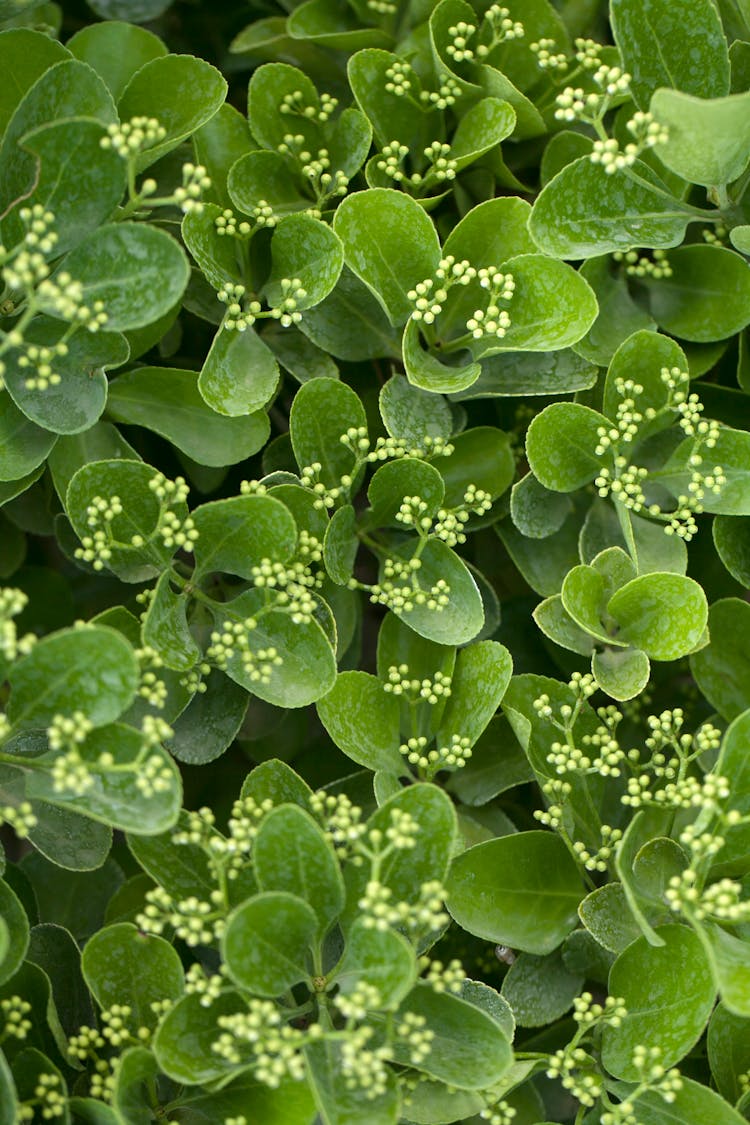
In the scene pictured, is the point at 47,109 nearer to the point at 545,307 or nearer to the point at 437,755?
the point at 545,307

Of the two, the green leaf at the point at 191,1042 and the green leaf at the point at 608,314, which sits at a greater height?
the green leaf at the point at 608,314

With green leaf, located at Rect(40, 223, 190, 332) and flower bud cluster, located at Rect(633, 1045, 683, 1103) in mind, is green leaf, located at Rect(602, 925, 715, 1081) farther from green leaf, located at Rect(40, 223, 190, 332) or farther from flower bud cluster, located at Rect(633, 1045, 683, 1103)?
green leaf, located at Rect(40, 223, 190, 332)

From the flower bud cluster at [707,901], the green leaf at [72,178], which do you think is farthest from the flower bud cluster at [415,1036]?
the green leaf at [72,178]

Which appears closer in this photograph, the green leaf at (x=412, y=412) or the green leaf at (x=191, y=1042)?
the green leaf at (x=191, y=1042)

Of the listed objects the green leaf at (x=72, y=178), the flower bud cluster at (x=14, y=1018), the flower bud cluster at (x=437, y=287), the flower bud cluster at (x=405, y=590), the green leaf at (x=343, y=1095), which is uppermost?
the green leaf at (x=72, y=178)

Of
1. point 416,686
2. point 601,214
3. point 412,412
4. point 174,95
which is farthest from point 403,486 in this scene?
point 174,95

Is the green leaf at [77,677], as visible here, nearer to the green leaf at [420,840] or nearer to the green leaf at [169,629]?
the green leaf at [169,629]

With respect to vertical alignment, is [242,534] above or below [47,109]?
below
